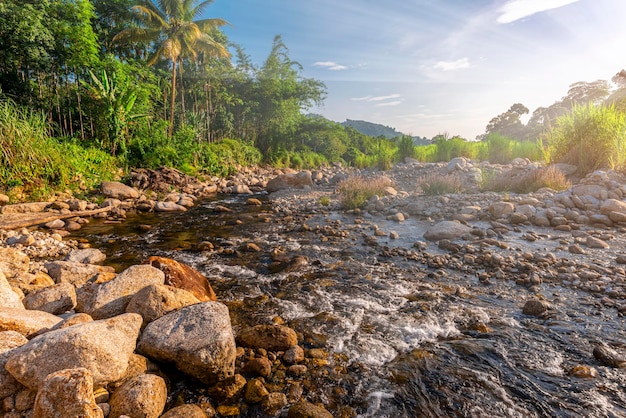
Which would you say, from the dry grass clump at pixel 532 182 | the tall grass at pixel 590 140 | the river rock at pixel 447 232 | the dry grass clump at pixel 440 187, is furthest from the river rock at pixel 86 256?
the tall grass at pixel 590 140

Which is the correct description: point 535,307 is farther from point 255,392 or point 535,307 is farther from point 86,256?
point 86,256

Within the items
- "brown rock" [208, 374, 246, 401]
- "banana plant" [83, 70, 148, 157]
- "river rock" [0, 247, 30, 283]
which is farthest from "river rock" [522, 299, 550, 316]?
"banana plant" [83, 70, 148, 157]

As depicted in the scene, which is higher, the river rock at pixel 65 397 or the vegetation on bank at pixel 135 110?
the vegetation on bank at pixel 135 110

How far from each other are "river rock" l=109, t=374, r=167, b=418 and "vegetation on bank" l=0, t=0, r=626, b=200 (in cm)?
971

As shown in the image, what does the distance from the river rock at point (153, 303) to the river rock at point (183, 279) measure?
0.59 m

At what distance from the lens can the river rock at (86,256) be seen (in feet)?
16.5

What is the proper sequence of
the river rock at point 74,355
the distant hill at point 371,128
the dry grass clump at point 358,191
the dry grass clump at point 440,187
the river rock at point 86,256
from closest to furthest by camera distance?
the river rock at point 74,355, the river rock at point 86,256, the dry grass clump at point 358,191, the dry grass clump at point 440,187, the distant hill at point 371,128

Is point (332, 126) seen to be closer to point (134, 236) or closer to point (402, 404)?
point (134, 236)

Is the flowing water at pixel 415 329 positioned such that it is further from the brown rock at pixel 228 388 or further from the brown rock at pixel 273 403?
the brown rock at pixel 228 388

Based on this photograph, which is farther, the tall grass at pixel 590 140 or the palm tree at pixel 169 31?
the palm tree at pixel 169 31

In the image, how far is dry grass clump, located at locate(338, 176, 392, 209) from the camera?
9617 millimetres

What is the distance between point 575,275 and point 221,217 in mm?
8193

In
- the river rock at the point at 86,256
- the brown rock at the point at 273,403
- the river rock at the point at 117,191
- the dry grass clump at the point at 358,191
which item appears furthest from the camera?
the river rock at the point at 117,191

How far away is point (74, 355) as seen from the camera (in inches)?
75.4
